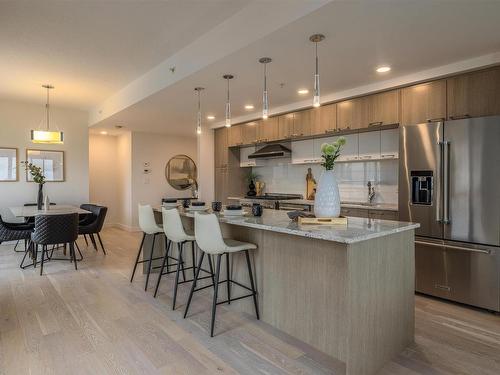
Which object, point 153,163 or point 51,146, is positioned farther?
point 153,163

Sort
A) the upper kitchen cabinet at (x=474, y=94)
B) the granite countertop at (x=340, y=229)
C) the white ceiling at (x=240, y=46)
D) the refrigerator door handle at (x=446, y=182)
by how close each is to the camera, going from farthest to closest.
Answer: the refrigerator door handle at (x=446, y=182)
the upper kitchen cabinet at (x=474, y=94)
the white ceiling at (x=240, y=46)
the granite countertop at (x=340, y=229)

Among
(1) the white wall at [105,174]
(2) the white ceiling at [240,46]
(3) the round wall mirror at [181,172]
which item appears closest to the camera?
(2) the white ceiling at [240,46]

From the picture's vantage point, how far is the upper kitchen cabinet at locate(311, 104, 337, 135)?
4.60m

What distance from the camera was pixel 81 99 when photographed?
605cm

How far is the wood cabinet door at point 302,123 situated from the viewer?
4.94 metres

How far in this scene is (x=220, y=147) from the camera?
22.2 feet

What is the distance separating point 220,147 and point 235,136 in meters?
0.54

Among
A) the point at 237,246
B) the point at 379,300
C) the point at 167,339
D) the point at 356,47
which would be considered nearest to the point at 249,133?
the point at 356,47

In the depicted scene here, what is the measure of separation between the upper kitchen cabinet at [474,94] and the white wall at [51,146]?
6.77 m

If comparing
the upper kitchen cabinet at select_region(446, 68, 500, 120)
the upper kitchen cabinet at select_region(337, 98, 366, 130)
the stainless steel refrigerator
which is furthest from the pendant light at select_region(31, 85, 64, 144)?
the upper kitchen cabinet at select_region(446, 68, 500, 120)

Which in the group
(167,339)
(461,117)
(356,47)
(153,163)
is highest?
(356,47)

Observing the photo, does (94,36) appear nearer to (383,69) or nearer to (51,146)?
(383,69)

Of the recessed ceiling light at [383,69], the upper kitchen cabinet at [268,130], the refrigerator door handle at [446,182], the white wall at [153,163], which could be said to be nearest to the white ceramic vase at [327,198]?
the refrigerator door handle at [446,182]

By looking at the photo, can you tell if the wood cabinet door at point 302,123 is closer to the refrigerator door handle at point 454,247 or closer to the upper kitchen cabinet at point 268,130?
the upper kitchen cabinet at point 268,130
